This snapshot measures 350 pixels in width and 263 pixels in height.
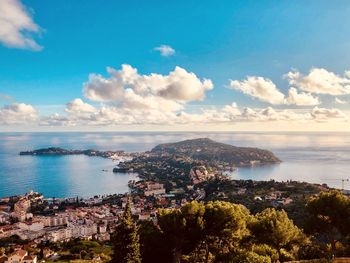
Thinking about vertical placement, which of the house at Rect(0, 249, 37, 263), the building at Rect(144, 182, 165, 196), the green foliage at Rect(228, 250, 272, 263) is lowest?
the building at Rect(144, 182, 165, 196)

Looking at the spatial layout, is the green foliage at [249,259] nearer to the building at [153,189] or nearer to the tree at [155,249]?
the tree at [155,249]

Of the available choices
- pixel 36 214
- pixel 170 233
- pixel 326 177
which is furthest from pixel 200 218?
pixel 326 177

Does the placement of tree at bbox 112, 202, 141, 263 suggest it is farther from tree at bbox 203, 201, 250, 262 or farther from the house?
the house

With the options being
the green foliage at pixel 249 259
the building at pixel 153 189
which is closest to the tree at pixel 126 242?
the green foliage at pixel 249 259

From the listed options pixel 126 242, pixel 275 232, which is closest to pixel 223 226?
pixel 275 232

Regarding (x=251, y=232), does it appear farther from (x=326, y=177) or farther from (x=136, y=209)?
(x=326, y=177)

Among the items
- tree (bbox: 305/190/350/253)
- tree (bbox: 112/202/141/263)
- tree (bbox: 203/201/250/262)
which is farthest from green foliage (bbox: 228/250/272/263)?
tree (bbox: 305/190/350/253)

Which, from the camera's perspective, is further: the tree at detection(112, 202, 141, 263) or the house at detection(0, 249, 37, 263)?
the house at detection(0, 249, 37, 263)

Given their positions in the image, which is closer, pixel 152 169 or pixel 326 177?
pixel 326 177
